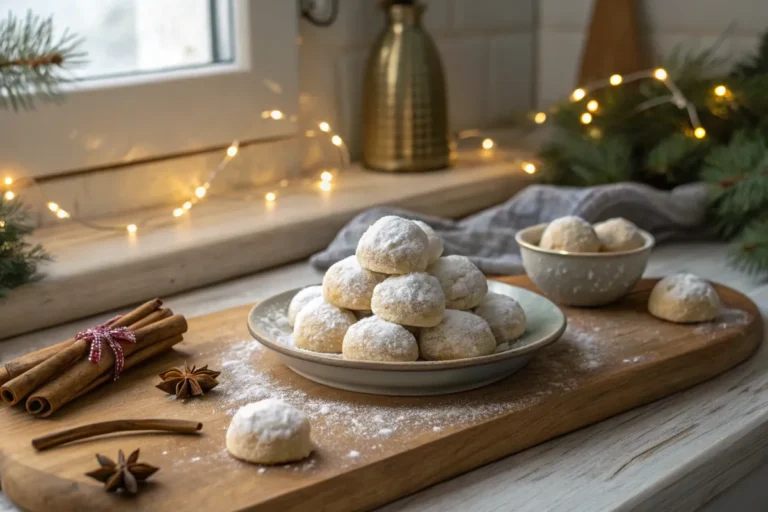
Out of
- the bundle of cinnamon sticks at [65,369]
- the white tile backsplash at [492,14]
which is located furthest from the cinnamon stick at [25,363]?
the white tile backsplash at [492,14]

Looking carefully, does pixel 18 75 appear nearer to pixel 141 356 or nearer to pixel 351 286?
pixel 141 356

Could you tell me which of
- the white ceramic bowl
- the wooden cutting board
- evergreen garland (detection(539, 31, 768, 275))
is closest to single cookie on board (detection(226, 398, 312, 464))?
the wooden cutting board

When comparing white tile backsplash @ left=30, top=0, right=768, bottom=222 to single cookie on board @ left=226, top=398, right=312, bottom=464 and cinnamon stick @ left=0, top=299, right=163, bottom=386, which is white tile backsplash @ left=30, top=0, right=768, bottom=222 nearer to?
cinnamon stick @ left=0, top=299, right=163, bottom=386

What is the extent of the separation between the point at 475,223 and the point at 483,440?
0.60 m

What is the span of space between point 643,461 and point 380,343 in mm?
→ 231

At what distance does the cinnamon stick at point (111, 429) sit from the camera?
75 cm

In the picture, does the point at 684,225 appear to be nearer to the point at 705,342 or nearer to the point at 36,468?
the point at 705,342

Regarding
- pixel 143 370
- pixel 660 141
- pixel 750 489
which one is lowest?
pixel 750 489

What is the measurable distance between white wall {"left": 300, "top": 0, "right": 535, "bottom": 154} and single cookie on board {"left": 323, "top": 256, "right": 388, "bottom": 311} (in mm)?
733

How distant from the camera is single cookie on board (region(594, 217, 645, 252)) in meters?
1.06

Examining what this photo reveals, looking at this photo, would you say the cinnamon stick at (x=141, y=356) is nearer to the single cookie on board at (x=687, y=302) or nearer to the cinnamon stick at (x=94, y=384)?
the cinnamon stick at (x=94, y=384)

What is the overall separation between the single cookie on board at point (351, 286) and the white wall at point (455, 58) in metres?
0.73

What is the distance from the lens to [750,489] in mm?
888

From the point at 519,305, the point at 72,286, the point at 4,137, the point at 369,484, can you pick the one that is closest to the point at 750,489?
the point at 519,305
